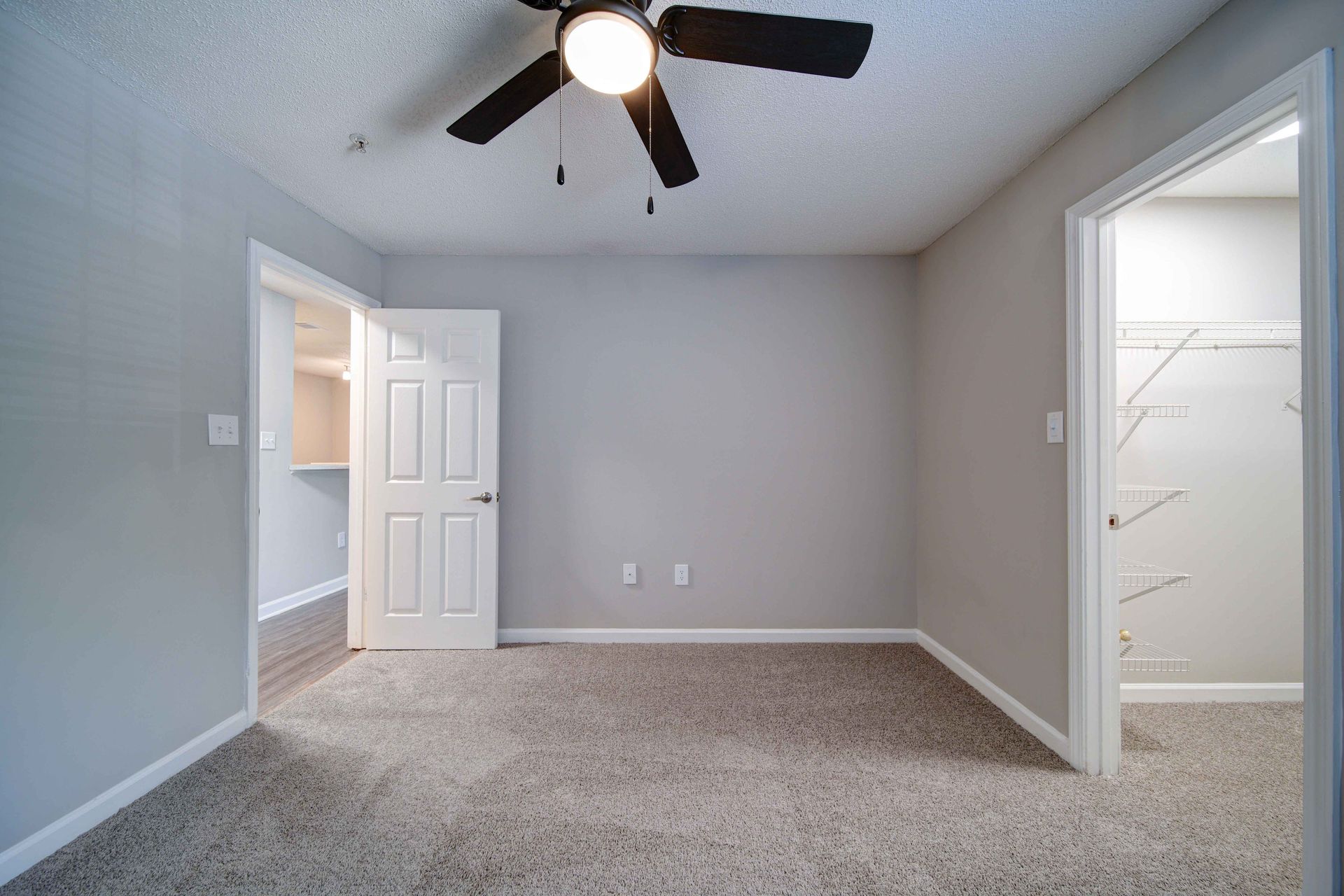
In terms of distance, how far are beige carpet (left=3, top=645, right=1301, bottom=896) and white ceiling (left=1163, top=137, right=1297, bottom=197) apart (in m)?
2.13

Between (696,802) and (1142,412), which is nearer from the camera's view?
(696,802)

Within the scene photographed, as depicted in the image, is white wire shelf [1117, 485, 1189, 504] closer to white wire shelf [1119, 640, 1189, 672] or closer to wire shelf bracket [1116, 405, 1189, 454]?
wire shelf bracket [1116, 405, 1189, 454]

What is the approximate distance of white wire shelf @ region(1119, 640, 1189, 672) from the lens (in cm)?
237

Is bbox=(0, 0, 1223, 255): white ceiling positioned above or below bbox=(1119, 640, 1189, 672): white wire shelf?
above

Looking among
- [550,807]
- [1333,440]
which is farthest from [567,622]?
[1333,440]

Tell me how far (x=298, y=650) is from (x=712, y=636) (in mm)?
2380

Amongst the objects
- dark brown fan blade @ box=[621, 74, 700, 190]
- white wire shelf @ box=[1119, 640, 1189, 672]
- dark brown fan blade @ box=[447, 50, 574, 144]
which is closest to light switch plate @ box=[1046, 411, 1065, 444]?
white wire shelf @ box=[1119, 640, 1189, 672]

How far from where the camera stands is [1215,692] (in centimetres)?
242

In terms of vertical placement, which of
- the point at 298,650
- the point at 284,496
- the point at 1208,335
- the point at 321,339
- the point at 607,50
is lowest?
the point at 298,650

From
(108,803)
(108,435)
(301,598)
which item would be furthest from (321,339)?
(108,803)

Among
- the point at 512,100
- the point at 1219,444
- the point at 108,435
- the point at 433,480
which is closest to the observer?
the point at 512,100

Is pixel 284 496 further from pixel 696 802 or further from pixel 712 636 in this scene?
pixel 696 802

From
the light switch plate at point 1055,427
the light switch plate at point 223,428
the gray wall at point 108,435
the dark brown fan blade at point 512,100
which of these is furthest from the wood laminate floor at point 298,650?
the light switch plate at point 1055,427

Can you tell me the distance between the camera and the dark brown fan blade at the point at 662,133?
4.80 ft
